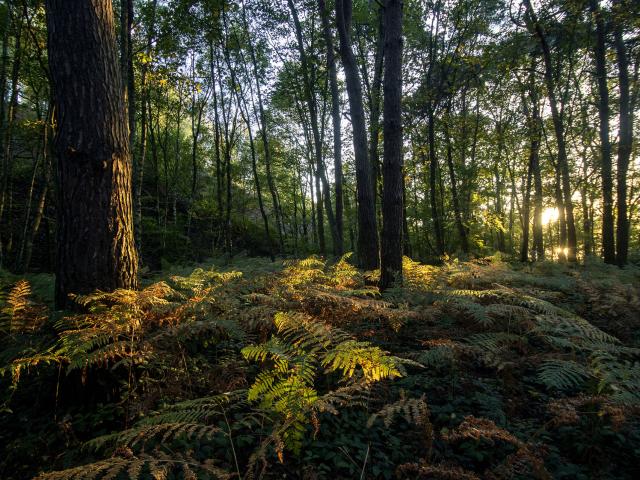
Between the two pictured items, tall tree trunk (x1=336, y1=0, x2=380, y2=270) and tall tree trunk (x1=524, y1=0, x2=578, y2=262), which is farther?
tall tree trunk (x1=524, y1=0, x2=578, y2=262)

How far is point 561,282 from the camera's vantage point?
6699 millimetres

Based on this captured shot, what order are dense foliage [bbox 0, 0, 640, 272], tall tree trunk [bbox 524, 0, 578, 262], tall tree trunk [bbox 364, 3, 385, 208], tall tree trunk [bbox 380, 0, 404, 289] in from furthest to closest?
1. tall tree trunk [bbox 364, 3, 385, 208]
2. tall tree trunk [bbox 524, 0, 578, 262]
3. dense foliage [bbox 0, 0, 640, 272]
4. tall tree trunk [bbox 380, 0, 404, 289]

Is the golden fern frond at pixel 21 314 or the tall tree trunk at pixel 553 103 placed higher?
the tall tree trunk at pixel 553 103

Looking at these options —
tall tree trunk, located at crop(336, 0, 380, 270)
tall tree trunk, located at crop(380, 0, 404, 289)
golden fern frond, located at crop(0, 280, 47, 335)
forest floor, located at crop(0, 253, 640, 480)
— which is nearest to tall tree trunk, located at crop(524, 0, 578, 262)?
tall tree trunk, located at crop(336, 0, 380, 270)

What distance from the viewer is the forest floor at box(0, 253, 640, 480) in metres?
1.94

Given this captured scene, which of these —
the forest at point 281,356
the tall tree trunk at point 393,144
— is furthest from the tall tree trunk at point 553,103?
the tall tree trunk at point 393,144

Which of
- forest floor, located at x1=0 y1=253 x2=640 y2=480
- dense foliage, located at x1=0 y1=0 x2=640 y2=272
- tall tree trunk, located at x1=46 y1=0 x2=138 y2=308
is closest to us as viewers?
forest floor, located at x1=0 y1=253 x2=640 y2=480

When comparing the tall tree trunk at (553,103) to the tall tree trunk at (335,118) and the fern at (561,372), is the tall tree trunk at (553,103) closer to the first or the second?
the tall tree trunk at (335,118)

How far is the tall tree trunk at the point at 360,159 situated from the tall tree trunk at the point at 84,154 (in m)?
5.22

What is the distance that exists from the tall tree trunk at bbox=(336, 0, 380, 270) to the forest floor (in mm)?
3413

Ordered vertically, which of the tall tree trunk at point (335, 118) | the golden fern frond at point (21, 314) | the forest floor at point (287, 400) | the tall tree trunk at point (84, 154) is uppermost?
the tall tree trunk at point (335, 118)

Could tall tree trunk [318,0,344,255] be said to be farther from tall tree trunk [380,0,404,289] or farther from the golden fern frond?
the golden fern frond

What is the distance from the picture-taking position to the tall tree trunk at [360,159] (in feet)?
24.0

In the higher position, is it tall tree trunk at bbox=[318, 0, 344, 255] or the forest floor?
tall tree trunk at bbox=[318, 0, 344, 255]
